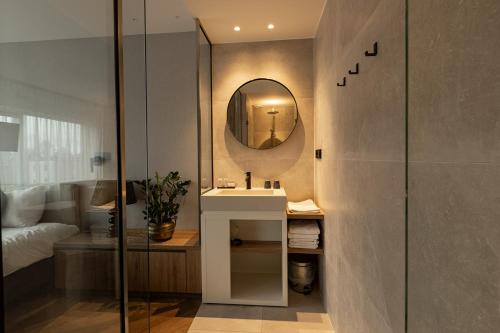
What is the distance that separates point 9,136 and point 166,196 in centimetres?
184

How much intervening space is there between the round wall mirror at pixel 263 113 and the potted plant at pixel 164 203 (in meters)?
0.76

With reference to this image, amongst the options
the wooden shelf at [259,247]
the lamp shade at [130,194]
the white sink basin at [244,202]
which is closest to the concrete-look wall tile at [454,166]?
the lamp shade at [130,194]

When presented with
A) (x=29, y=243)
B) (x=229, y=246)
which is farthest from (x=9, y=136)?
(x=229, y=246)

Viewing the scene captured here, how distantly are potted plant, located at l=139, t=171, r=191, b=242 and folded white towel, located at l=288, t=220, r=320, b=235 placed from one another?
1.08 metres

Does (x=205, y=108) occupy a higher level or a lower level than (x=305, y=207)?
higher

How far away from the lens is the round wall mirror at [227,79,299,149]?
8.43 ft

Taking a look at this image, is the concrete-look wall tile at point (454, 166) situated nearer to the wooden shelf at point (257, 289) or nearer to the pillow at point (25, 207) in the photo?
the pillow at point (25, 207)

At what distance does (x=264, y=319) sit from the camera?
6.38ft

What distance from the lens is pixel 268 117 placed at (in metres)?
2.59

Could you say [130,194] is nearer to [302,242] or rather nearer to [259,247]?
[259,247]

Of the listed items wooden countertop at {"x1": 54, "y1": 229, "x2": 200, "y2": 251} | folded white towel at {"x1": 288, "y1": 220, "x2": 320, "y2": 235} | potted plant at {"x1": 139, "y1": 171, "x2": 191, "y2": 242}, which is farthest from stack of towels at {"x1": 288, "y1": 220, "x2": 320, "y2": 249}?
potted plant at {"x1": 139, "y1": 171, "x2": 191, "y2": 242}

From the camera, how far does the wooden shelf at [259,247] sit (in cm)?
219

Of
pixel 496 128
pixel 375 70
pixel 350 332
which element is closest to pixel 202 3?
pixel 375 70

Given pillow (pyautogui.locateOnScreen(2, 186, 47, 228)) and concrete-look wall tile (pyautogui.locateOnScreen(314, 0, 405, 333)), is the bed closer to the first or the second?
pillow (pyautogui.locateOnScreen(2, 186, 47, 228))
